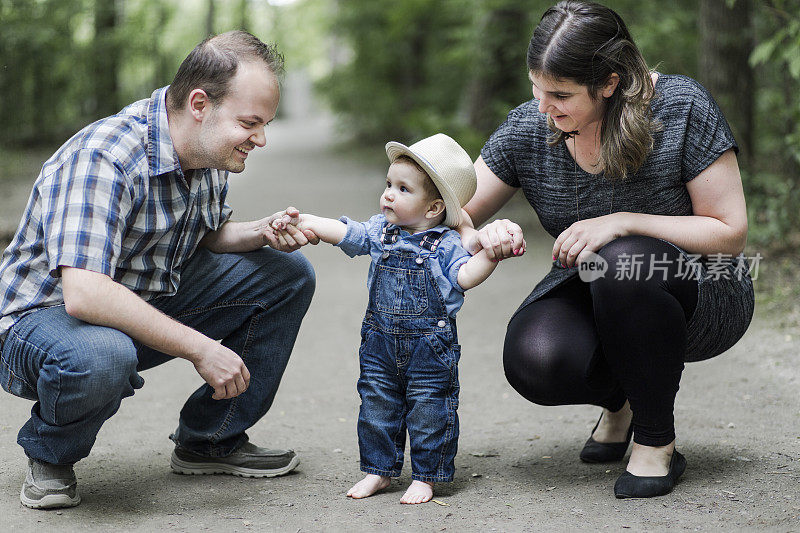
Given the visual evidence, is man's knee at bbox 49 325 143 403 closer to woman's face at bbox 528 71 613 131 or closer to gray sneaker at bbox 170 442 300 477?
gray sneaker at bbox 170 442 300 477

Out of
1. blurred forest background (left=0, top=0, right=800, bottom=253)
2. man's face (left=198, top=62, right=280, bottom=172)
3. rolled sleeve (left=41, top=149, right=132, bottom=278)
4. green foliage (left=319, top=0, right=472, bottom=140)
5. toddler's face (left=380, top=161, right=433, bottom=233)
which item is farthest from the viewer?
green foliage (left=319, top=0, right=472, bottom=140)

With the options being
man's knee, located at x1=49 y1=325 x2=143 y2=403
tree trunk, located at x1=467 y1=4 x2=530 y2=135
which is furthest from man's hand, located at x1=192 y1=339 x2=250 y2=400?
tree trunk, located at x1=467 y1=4 x2=530 y2=135

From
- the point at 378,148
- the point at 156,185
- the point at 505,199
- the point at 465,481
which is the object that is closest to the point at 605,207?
the point at 505,199

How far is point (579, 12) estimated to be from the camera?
2709mm

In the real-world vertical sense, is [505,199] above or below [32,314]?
above

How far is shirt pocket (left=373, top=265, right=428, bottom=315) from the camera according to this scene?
8.92ft

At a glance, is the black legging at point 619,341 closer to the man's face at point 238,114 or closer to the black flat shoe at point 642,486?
the black flat shoe at point 642,486

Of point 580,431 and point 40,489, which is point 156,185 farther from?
point 580,431

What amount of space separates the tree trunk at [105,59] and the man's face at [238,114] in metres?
10.7

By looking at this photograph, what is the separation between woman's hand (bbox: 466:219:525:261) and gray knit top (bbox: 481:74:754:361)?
1.28 feet

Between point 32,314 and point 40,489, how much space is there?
20.0 inches

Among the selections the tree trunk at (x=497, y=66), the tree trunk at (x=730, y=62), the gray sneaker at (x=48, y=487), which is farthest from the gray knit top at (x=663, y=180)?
the tree trunk at (x=497, y=66)

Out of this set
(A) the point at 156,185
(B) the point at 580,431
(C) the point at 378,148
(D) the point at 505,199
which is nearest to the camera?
(A) the point at 156,185

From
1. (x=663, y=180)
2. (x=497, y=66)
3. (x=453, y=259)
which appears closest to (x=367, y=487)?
(x=453, y=259)
